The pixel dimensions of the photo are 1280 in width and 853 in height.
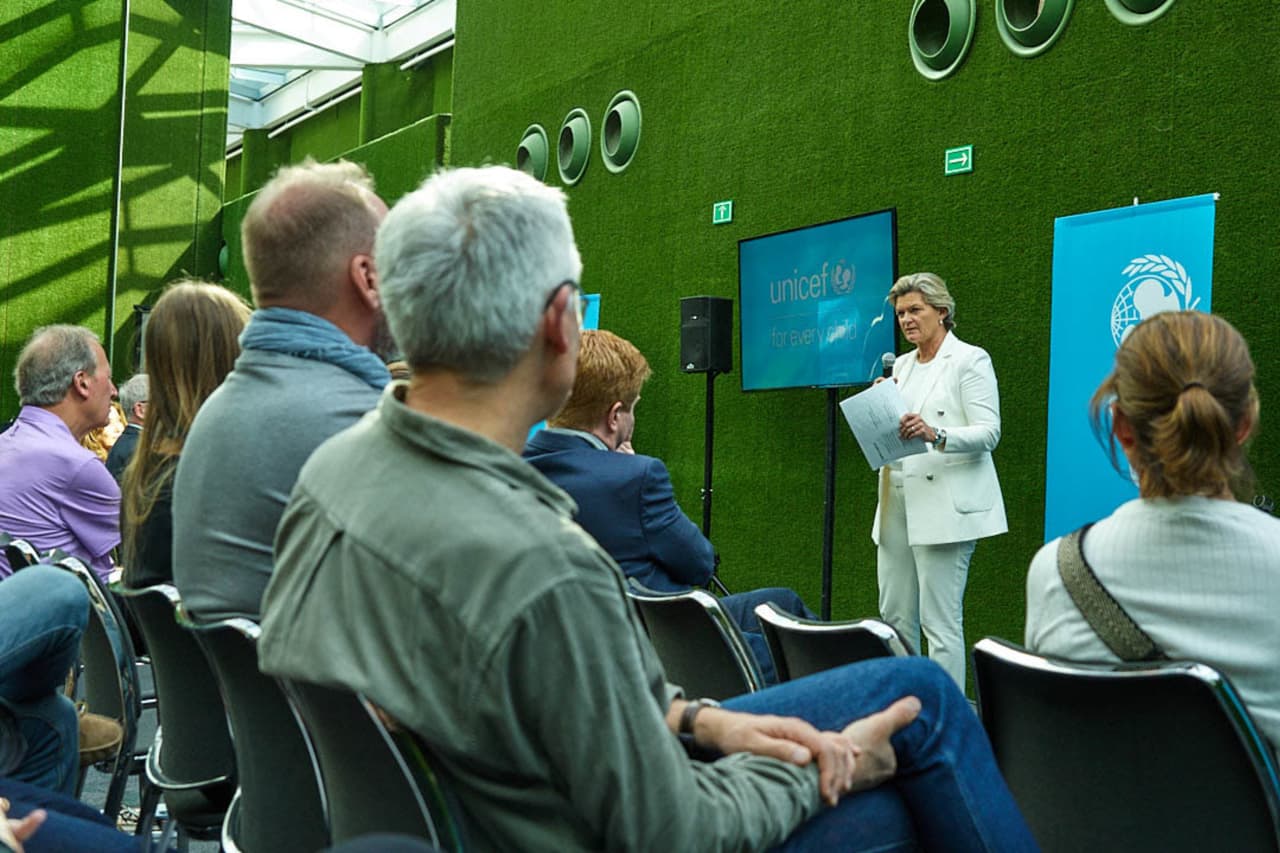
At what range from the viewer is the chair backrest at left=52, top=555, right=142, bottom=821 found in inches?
91.4

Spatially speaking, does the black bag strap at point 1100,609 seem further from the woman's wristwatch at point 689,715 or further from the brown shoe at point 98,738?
the brown shoe at point 98,738

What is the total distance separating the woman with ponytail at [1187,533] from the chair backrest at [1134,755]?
10 centimetres

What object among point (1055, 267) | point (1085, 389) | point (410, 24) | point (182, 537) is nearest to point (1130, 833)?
point (182, 537)

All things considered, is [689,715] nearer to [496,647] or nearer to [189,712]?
[496,647]

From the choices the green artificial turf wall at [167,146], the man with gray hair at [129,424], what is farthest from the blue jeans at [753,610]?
the green artificial turf wall at [167,146]

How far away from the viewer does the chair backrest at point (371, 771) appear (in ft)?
3.60

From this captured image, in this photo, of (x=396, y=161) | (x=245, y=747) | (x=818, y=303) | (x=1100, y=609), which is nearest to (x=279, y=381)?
(x=245, y=747)

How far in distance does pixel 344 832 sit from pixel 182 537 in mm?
663

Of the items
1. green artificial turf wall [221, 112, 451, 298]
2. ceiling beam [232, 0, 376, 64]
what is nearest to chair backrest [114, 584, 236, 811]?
green artificial turf wall [221, 112, 451, 298]

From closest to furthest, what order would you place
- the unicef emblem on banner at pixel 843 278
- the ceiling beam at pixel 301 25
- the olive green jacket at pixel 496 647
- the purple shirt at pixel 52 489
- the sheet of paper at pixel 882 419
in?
the olive green jacket at pixel 496 647, the purple shirt at pixel 52 489, the sheet of paper at pixel 882 419, the unicef emblem on banner at pixel 843 278, the ceiling beam at pixel 301 25

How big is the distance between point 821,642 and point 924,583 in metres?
2.97

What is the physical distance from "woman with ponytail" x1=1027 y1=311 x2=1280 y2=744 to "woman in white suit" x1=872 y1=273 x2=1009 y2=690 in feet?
9.46

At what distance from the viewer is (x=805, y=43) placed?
6289 mm

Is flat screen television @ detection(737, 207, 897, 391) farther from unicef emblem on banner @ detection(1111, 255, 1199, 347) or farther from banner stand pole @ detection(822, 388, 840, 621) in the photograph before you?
unicef emblem on banner @ detection(1111, 255, 1199, 347)
